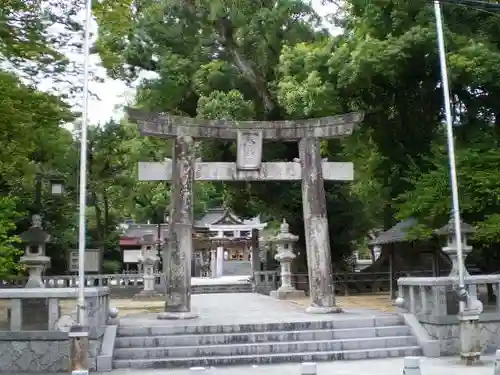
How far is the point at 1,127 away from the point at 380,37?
38.7 feet

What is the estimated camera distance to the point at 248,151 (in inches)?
598

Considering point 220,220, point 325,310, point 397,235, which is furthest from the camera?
point 220,220

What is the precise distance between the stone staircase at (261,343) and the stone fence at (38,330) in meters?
1.03

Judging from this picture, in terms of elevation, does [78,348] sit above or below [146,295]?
above

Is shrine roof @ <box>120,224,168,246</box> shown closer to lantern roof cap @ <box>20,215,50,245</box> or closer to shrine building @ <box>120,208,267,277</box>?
shrine building @ <box>120,208,267,277</box>

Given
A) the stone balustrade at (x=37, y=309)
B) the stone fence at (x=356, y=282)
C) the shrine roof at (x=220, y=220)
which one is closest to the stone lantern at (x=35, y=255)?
the stone balustrade at (x=37, y=309)

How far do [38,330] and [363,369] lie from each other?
5.87 m

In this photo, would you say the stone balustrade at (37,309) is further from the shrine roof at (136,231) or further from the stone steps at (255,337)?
the shrine roof at (136,231)

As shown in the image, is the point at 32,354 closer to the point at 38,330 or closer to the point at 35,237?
the point at 38,330

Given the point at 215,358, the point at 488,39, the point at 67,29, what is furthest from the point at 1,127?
the point at 488,39

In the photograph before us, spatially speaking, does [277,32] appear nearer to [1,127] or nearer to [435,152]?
[435,152]

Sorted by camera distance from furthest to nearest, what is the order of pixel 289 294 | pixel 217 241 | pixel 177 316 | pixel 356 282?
1. pixel 217 241
2. pixel 356 282
3. pixel 289 294
4. pixel 177 316

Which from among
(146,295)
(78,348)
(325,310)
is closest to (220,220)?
(146,295)

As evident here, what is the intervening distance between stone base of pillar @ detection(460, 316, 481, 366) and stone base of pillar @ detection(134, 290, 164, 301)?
17434 millimetres
